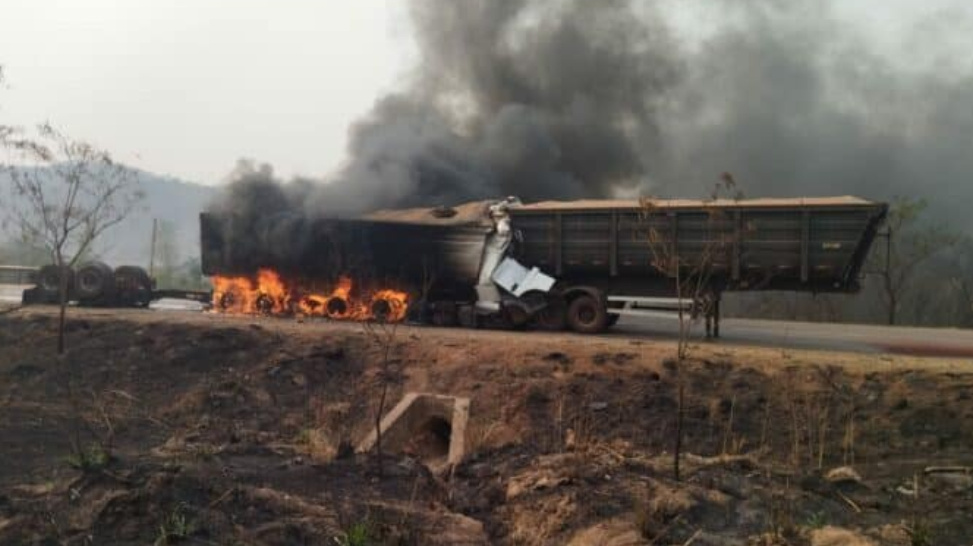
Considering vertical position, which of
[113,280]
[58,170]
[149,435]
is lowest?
[149,435]

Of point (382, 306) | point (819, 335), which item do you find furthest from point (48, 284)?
point (819, 335)

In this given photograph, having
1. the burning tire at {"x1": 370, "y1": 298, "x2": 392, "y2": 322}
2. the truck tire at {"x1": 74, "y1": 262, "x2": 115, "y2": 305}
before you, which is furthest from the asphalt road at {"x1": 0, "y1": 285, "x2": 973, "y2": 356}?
the burning tire at {"x1": 370, "y1": 298, "x2": 392, "y2": 322}

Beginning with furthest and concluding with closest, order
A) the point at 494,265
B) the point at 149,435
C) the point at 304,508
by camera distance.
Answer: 1. the point at 494,265
2. the point at 149,435
3. the point at 304,508

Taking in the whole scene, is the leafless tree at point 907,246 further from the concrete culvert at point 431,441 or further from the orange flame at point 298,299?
the concrete culvert at point 431,441

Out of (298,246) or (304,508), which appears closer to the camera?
(304,508)

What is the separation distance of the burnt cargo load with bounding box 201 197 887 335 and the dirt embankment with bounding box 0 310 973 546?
1.38 metres

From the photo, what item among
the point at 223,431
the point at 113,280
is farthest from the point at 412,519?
the point at 113,280

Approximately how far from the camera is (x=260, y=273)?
20.9m

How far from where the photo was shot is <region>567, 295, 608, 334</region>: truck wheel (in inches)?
699

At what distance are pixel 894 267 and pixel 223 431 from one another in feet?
98.7

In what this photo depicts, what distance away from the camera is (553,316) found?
1844 centimetres

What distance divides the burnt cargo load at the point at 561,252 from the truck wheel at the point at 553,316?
26 mm

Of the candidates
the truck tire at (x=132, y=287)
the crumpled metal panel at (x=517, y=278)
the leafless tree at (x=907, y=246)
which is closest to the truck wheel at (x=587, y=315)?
the crumpled metal panel at (x=517, y=278)

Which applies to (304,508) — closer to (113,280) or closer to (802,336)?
(802,336)
